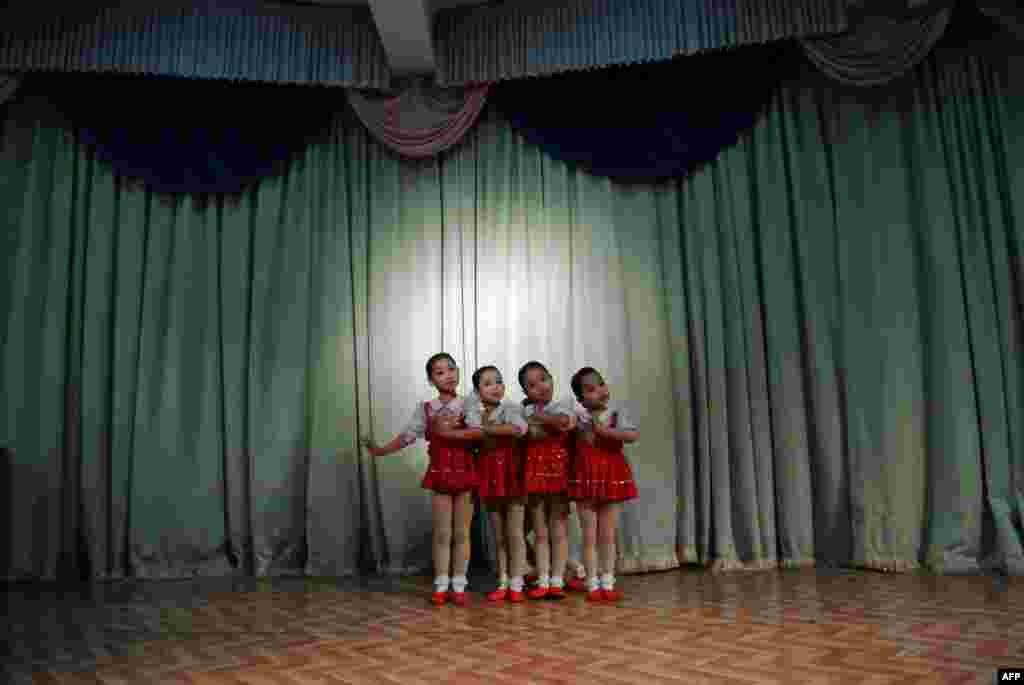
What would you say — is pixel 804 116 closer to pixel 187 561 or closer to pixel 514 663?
pixel 514 663

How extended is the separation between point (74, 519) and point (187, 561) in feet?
2.13

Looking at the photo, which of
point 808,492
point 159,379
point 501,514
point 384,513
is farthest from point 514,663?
point 159,379

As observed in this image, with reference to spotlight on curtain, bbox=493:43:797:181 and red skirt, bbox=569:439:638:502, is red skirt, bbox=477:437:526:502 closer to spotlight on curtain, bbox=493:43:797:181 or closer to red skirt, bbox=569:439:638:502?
red skirt, bbox=569:439:638:502

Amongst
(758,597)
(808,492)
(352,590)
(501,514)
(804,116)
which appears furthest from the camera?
(804,116)

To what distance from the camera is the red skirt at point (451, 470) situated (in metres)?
3.05

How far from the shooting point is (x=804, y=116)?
4.05 meters

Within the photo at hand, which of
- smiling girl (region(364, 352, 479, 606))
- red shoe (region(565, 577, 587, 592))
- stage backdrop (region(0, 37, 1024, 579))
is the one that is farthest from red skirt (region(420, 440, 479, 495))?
stage backdrop (region(0, 37, 1024, 579))

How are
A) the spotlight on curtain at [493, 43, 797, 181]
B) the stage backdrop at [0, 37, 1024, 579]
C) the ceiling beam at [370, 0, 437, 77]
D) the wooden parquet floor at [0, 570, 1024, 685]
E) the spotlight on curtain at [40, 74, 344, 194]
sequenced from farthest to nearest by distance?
the spotlight on curtain at [40, 74, 344, 194] < the spotlight on curtain at [493, 43, 797, 181] < the stage backdrop at [0, 37, 1024, 579] < the ceiling beam at [370, 0, 437, 77] < the wooden parquet floor at [0, 570, 1024, 685]

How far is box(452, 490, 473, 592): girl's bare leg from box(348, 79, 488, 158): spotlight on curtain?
2.06 metres

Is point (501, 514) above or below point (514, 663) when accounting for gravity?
above

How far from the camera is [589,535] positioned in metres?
3.08

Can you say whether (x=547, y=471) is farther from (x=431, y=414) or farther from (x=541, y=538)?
(x=431, y=414)

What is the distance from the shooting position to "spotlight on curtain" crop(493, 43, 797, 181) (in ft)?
13.0

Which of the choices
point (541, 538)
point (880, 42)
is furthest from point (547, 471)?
point (880, 42)
